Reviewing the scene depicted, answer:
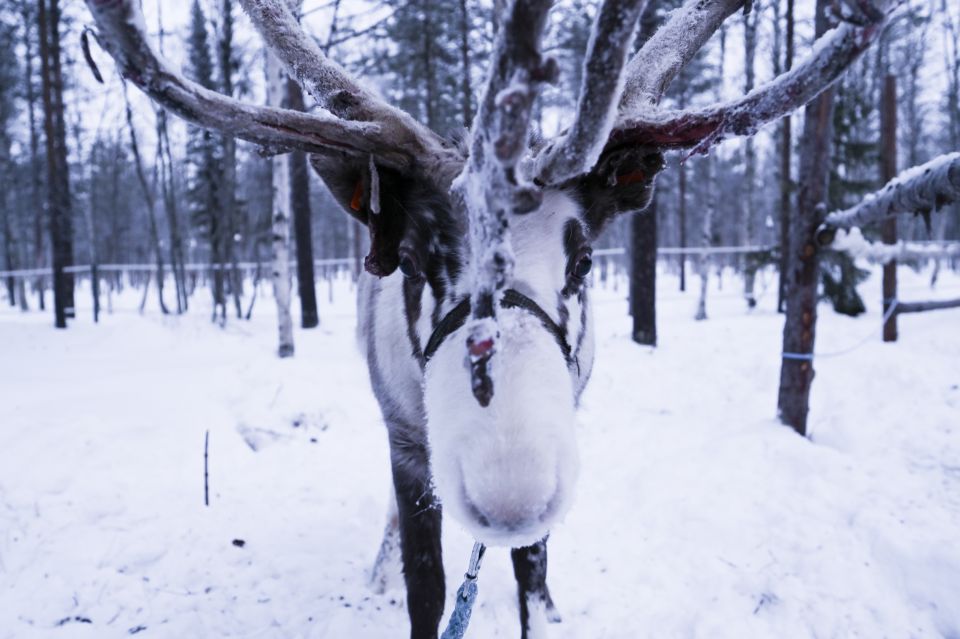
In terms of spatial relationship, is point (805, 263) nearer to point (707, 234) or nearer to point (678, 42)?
point (678, 42)

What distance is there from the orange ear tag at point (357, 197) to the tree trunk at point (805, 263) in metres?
4.08

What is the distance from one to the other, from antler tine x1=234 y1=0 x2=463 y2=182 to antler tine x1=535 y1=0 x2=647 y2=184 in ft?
1.91

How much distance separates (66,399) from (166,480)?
71.6 inches

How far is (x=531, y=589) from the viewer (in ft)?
8.46

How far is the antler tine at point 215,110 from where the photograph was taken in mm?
985

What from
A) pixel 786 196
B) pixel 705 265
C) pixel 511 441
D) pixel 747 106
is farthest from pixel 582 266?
pixel 705 265

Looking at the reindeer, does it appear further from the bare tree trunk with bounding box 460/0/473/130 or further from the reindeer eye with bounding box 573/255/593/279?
the bare tree trunk with bounding box 460/0/473/130

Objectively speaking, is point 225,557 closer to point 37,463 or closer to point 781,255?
point 37,463

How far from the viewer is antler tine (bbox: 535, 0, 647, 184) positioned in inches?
36.5

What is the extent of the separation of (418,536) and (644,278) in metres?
8.04

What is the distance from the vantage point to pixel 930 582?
2617mm

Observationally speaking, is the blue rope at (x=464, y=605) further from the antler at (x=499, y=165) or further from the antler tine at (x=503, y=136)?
the antler tine at (x=503, y=136)

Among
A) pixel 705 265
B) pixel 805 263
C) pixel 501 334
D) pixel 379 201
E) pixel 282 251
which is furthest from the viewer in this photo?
pixel 705 265

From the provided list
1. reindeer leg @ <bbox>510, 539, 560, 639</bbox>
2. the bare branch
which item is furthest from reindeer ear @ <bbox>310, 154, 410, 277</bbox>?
reindeer leg @ <bbox>510, 539, 560, 639</bbox>
